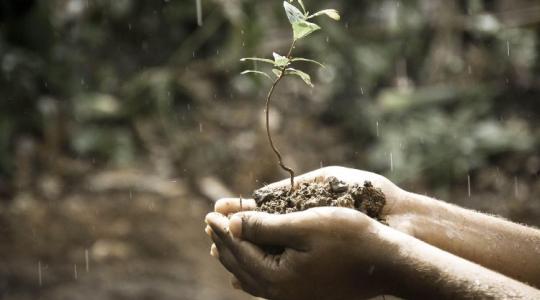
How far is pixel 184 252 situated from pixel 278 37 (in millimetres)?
4178

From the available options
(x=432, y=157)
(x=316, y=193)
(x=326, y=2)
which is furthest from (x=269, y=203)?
(x=326, y=2)

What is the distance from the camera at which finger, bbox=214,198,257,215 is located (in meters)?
2.23

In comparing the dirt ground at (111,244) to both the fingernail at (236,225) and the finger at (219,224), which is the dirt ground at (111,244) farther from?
the fingernail at (236,225)

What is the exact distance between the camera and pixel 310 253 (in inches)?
68.0

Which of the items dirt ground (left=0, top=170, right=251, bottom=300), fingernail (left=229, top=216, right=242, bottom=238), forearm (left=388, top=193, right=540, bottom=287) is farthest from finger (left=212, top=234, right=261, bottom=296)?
dirt ground (left=0, top=170, right=251, bottom=300)

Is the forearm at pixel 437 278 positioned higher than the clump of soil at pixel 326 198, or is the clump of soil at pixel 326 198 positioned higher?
the clump of soil at pixel 326 198

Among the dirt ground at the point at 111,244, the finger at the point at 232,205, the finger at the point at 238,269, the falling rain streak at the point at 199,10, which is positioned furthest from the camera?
the falling rain streak at the point at 199,10

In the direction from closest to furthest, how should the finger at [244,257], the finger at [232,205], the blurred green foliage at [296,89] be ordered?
the finger at [244,257] < the finger at [232,205] < the blurred green foliage at [296,89]

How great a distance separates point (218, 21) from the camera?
8.34 meters

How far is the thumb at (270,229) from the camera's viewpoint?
1727 millimetres

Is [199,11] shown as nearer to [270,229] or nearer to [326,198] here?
[326,198]

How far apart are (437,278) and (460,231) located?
67 centimetres

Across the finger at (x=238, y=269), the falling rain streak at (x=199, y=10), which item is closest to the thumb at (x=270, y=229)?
the finger at (x=238, y=269)

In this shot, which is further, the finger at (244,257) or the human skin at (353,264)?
the finger at (244,257)
